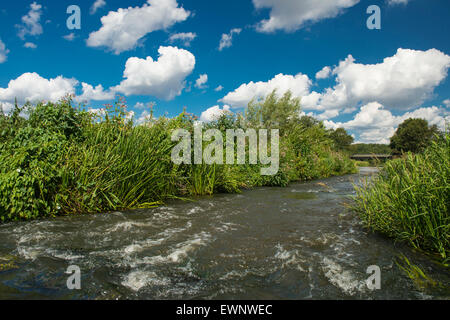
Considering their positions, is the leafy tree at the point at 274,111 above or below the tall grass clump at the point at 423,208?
above

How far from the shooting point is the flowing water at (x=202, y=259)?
7.93 feet

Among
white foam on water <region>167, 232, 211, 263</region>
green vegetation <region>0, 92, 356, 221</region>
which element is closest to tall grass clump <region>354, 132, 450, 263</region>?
white foam on water <region>167, 232, 211, 263</region>

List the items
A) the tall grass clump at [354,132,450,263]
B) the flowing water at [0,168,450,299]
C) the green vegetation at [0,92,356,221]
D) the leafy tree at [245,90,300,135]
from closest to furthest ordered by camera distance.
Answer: the flowing water at [0,168,450,299] < the tall grass clump at [354,132,450,263] < the green vegetation at [0,92,356,221] < the leafy tree at [245,90,300,135]

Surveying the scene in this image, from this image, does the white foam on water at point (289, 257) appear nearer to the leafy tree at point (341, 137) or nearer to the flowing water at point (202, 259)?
the flowing water at point (202, 259)

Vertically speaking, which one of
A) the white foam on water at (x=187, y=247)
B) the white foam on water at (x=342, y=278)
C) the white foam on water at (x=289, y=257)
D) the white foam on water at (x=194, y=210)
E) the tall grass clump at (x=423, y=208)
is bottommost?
the white foam on water at (x=342, y=278)

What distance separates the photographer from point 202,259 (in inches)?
126

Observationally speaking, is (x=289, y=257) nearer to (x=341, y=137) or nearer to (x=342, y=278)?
(x=342, y=278)

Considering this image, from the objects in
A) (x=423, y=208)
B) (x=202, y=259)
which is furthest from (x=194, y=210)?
(x=423, y=208)

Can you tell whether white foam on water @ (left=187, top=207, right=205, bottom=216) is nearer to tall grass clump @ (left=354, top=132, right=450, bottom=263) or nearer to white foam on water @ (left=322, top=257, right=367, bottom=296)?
white foam on water @ (left=322, top=257, right=367, bottom=296)

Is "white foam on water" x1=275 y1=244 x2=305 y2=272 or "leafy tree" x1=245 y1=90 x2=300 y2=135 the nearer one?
"white foam on water" x1=275 y1=244 x2=305 y2=272

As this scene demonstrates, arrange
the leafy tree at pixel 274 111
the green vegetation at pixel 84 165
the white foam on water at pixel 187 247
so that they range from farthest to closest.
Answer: the leafy tree at pixel 274 111 < the green vegetation at pixel 84 165 < the white foam on water at pixel 187 247

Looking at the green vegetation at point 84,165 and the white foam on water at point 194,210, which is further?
the white foam on water at point 194,210

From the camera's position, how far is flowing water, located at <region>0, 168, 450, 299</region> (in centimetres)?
242

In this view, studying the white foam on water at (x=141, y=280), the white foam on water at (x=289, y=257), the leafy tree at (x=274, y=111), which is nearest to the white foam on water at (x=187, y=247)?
the white foam on water at (x=141, y=280)
